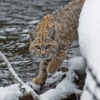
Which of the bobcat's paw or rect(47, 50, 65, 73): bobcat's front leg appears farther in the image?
rect(47, 50, 65, 73): bobcat's front leg

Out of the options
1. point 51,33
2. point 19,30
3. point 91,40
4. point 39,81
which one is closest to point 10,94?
point 39,81

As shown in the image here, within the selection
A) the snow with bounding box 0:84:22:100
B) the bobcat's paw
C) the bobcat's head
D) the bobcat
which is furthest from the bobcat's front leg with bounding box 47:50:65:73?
the snow with bounding box 0:84:22:100

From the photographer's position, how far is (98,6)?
3.84 metres

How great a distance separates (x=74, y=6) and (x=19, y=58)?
1.42 m

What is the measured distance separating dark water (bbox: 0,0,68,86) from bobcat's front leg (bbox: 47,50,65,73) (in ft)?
1.76

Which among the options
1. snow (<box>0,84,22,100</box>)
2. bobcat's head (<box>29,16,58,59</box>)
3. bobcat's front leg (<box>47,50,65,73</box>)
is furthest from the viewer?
bobcat's front leg (<box>47,50,65,73</box>)

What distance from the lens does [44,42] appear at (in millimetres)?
5547

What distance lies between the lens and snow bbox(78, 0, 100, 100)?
3.29 metres

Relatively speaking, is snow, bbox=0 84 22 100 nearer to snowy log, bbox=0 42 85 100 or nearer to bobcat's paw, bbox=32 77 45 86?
snowy log, bbox=0 42 85 100

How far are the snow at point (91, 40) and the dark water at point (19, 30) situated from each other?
2.23 meters

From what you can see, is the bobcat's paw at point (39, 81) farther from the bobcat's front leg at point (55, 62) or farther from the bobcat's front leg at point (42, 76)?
the bobcat's front leg at point (55, 62)

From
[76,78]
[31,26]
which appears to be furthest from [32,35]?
[31,26]

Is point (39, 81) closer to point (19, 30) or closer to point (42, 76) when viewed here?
point (42, 76)

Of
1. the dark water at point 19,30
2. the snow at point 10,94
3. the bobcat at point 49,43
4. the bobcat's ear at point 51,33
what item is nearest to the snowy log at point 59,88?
the snow at point 10,94
